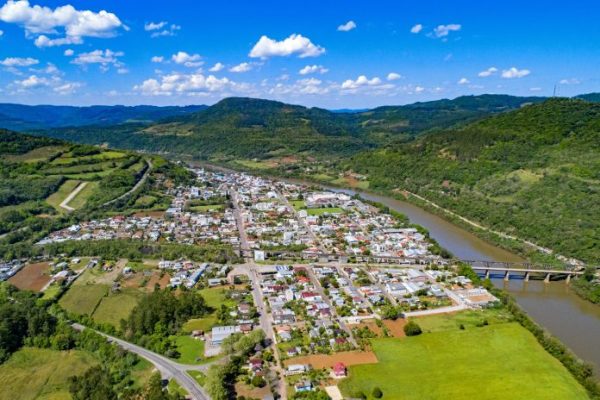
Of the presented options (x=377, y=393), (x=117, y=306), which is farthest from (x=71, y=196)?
(x=377, y=393)

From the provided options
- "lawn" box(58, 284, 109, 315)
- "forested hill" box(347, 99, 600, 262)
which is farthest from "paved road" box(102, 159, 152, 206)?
"forested hill" box(347, 99, 600, 262)

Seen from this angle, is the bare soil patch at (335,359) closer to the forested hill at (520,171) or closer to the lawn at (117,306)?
the lawn at (117,306)

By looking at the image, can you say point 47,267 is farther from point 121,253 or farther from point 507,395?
point 507,395

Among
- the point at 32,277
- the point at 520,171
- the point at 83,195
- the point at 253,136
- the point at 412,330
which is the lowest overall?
the point at 412,330

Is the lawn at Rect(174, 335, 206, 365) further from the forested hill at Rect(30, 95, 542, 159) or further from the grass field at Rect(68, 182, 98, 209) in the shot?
the forested hill at Rect(30, 95, 542, 159)

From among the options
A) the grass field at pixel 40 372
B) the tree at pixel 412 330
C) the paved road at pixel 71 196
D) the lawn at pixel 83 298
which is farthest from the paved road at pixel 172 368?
the paved road at pixel 71 196

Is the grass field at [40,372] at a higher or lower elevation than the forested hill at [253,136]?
lower

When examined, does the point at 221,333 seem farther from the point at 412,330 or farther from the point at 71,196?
the point at 71,196

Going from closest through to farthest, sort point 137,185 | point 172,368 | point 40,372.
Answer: point 172,368 < point 40,372 < point 137,185
